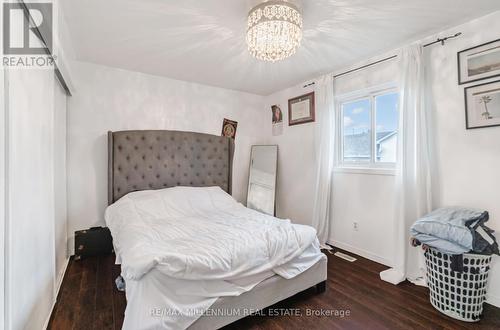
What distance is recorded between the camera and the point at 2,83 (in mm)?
1060

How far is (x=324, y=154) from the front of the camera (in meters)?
3.21

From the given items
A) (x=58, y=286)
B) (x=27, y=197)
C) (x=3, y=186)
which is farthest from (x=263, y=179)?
(x=3, y=186)

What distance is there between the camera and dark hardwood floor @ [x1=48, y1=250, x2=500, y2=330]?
1.74 meters

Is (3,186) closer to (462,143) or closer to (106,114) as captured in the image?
(106,114)

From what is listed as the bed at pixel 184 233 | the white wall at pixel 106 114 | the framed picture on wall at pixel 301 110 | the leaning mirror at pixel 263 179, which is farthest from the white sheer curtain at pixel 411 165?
the white wall at pixel 106 114

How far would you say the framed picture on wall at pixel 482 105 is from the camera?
1.92 meters

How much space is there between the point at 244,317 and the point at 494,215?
2199 millimetres

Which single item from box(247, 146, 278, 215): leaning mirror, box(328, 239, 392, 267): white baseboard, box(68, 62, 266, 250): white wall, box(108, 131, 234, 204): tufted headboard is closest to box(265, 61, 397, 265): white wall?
box(328, 239, 392, 267): white baseboard

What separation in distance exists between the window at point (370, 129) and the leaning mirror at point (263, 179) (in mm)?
1192

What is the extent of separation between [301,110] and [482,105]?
2.08m

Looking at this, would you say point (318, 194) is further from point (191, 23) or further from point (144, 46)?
point (144, 46)

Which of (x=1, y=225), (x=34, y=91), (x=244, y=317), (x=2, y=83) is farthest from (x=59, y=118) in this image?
(x=244, y=317)

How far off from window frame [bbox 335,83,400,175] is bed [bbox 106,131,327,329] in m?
1.31

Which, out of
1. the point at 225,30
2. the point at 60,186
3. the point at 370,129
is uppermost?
the point at 225,30
